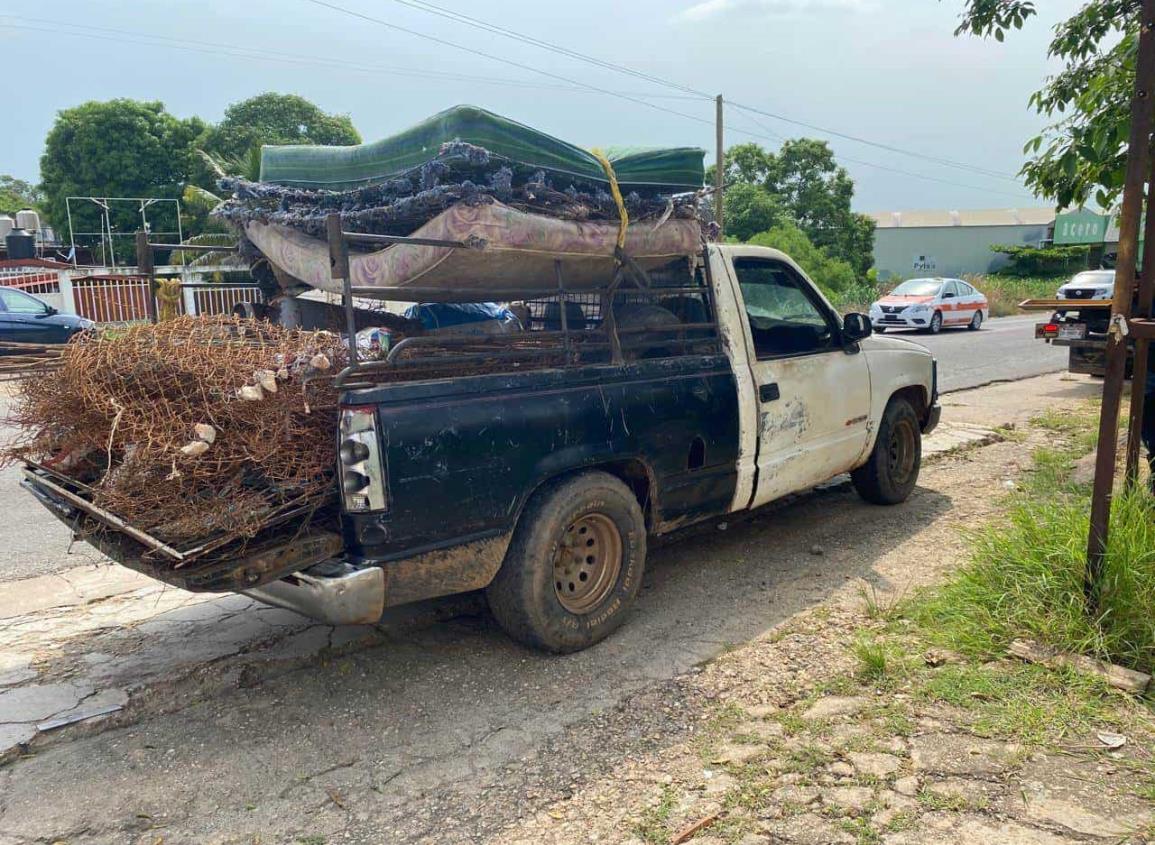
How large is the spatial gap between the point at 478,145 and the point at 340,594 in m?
1.86

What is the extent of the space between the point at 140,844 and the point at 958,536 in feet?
15.5

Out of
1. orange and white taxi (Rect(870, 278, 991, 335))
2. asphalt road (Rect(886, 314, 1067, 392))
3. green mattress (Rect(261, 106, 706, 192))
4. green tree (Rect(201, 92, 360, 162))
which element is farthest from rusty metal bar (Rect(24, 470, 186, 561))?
green tree (Rect(201, 92, 360, 162))

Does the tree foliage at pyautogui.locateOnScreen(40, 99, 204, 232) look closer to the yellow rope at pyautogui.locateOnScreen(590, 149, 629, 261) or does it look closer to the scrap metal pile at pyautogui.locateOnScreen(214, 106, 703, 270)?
the scrap metal pile at pyautogui.locateOnScreen(214, 106, 703, 270)

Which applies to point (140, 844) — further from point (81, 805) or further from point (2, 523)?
point (2, 523)

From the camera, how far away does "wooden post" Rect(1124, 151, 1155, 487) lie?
4.08 meters

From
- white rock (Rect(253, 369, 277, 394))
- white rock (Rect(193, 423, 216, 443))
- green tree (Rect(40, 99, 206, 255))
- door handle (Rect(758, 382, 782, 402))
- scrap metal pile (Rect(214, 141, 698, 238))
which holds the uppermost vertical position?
green tree (Rect(40, 99, 206, 255))

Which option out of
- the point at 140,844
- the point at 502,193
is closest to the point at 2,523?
the point at 140,844

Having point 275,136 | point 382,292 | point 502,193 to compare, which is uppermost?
point 275,136

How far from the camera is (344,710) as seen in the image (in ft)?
11.0

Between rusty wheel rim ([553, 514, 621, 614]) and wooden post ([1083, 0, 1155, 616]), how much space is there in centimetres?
207

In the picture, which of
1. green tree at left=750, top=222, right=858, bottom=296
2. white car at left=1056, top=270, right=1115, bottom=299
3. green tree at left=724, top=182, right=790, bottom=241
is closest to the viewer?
white car at left=1056, top=270, right=1115, bottom=299

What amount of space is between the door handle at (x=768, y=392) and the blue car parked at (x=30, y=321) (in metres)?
12.4

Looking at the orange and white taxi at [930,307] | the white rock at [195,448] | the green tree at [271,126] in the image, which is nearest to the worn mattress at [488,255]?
Result: the white rock at [195,448]

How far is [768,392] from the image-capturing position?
4.65 meters
